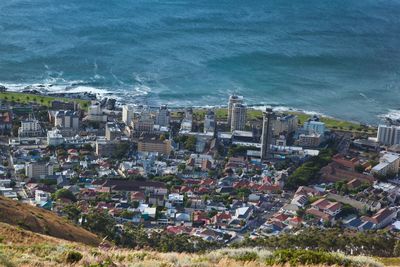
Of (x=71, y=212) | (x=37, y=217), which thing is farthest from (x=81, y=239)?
(x=71, y=212)

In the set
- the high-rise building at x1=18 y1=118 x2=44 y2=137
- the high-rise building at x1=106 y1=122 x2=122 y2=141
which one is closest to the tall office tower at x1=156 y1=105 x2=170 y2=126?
the high-rise building at x1=106 y1=122 x2=122 y2=141

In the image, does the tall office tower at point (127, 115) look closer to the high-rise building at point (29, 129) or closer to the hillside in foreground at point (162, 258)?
the high-rise building at point (29, 129)

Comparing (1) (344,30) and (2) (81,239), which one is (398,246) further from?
(1) (344,30)

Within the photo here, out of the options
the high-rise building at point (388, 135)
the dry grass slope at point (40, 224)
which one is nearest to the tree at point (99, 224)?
the dry grass slope at point (40, 224)

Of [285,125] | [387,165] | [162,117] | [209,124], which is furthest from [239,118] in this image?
[387,165]

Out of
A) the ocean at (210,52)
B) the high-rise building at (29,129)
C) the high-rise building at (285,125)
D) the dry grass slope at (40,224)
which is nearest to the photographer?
the dry grass slope at (40,224)

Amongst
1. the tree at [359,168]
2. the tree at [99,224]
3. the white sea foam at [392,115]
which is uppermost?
the tree at [99,224]

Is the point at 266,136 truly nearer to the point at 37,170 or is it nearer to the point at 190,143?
the point at 190,143

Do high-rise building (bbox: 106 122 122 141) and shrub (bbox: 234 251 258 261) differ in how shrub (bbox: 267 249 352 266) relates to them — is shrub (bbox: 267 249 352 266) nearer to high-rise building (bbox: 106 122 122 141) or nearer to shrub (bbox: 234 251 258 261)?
shrub (bbox: 234 251 258 261)
